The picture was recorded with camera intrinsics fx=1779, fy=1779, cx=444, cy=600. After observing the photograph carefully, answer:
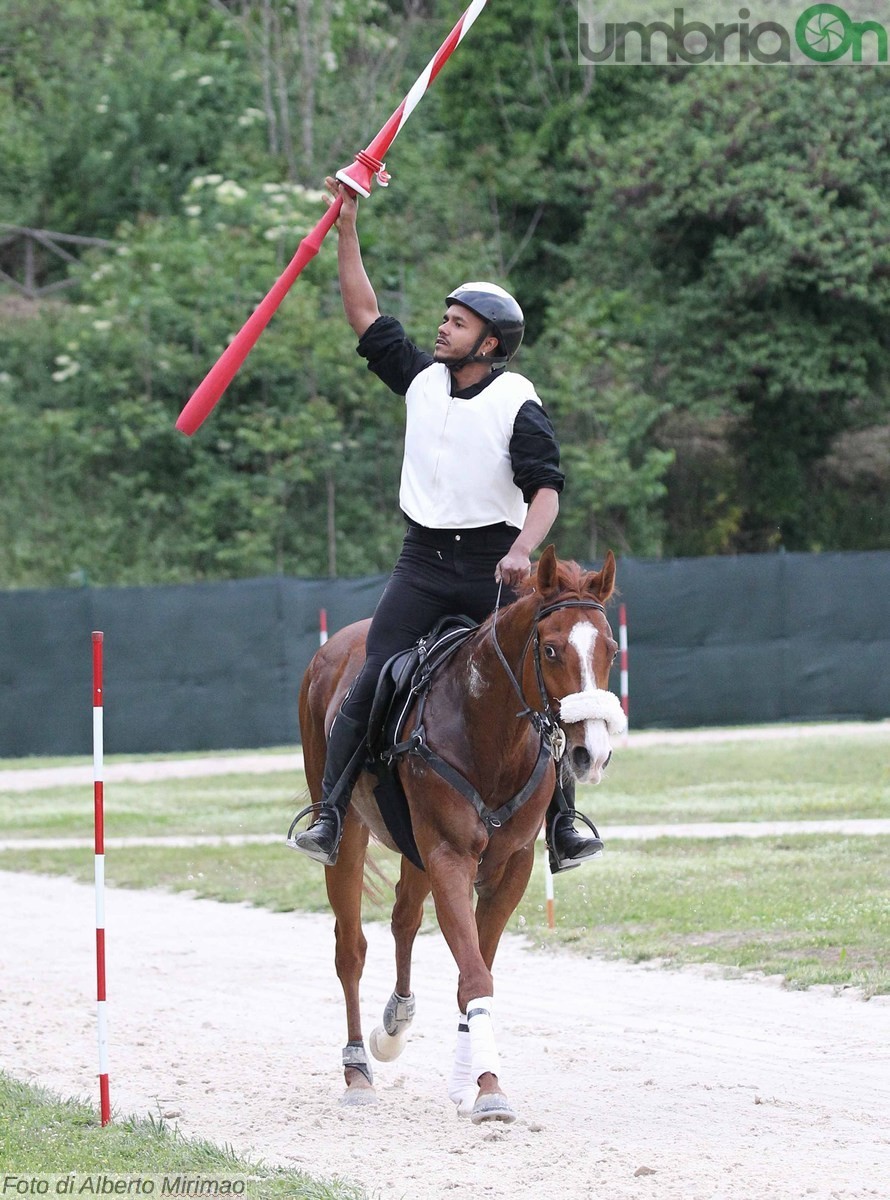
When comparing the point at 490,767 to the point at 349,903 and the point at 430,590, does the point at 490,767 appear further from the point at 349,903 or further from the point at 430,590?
the point at 349,903

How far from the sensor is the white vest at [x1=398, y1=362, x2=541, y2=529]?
22.1ft

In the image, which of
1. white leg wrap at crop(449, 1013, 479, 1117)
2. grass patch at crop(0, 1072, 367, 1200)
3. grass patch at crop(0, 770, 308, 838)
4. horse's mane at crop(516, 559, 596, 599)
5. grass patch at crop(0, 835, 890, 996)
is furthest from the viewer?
grass patch at crop(0, 770, 308, 838)

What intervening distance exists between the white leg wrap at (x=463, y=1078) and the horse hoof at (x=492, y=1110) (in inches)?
8.1

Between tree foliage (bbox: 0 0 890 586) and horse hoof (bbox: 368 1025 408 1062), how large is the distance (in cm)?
2493

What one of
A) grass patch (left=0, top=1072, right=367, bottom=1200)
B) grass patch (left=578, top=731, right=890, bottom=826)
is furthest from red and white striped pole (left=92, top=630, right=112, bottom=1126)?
grass patch (left=578, top=731, right=890, bottom=826)

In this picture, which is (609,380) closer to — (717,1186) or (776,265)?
(776,265)

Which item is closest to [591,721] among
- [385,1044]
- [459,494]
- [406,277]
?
[459,494]

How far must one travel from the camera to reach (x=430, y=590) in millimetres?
6961

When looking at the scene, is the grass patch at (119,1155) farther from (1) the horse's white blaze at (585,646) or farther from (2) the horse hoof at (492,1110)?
(1) the horse's white blaze at (585,646)

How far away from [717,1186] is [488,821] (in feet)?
5.24

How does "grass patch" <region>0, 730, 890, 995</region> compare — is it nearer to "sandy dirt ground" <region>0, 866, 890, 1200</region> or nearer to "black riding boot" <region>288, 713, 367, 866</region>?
"sandy dirt ground" <region>0, 866, 890, 1200</region>

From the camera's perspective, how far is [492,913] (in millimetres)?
6746

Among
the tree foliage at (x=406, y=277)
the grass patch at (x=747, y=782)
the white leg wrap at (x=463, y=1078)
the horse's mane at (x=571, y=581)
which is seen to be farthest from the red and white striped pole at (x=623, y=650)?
the horse's mane at (x=571, y=581)

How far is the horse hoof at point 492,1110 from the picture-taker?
236 inches
